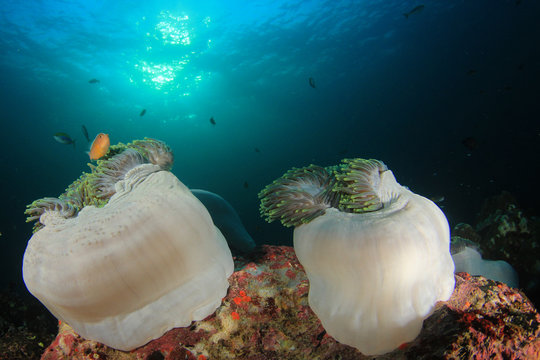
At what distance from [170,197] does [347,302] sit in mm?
1631

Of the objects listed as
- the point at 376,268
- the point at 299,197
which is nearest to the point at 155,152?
the point at 299,197

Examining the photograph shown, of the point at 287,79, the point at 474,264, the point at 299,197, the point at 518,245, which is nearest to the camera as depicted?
the point at 299,197

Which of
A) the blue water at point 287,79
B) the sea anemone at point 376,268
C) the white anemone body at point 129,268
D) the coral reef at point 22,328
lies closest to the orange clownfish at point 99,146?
the white anemone body at point 129,268

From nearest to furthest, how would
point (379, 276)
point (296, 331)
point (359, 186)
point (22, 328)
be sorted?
point (379, 276) → point (296, 331) → point (359, 186) → point (22, 328)

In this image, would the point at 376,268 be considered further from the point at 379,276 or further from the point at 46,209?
the point at 46,209

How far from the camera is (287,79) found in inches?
1145

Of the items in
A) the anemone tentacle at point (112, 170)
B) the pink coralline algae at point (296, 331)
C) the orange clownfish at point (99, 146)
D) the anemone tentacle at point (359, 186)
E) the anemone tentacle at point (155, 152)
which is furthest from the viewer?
the orange clownfish at point (99, 146)

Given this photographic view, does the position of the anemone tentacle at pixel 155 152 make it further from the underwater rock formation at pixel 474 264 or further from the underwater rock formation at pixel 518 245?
the underwater rock formation at pixel 518 245

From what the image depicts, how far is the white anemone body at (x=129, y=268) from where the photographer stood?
5.91 feet

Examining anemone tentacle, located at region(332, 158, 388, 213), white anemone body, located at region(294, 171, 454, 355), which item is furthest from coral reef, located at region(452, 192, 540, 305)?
white anemone body, located at region(294, 171, 454, 355)

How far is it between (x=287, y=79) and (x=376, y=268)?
2991cm

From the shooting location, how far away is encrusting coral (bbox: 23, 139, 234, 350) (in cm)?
180

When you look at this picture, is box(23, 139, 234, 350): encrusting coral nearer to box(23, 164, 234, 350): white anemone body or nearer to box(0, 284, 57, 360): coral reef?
box(23, 164, 234, 350): white anemone body

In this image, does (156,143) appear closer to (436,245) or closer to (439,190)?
(436,245)
